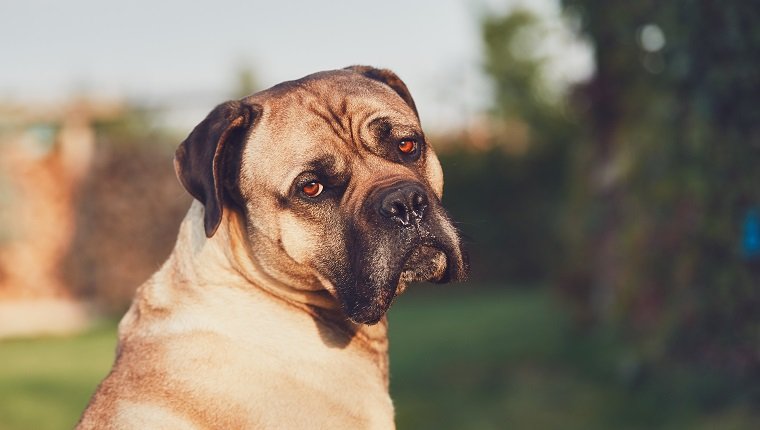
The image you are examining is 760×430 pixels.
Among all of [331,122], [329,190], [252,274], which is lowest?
[252,274]

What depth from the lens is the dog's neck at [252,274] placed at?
137 inches

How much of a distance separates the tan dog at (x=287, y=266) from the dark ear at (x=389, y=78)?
30 cm

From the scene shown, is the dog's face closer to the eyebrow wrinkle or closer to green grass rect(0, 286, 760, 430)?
the eyebrow wrinkle

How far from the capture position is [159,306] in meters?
3.44

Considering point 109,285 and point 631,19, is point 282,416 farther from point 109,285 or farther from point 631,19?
point 109,285

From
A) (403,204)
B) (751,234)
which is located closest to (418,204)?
(403,204)

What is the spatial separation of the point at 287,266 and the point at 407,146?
27.9 inches

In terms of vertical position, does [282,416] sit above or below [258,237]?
Result: below

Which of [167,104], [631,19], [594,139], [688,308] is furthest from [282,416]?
[167,104]

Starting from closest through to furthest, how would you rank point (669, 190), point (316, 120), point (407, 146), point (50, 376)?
point (316, 120), point (407, 146), point (669, 190), point (50, 376)

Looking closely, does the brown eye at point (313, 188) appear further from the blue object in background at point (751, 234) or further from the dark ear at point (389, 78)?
the blue object in background at point (751, 234)

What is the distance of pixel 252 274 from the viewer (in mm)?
3494

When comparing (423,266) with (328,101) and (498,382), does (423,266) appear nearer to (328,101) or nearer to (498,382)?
(328,101)

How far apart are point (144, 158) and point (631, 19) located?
1032 centimetres
